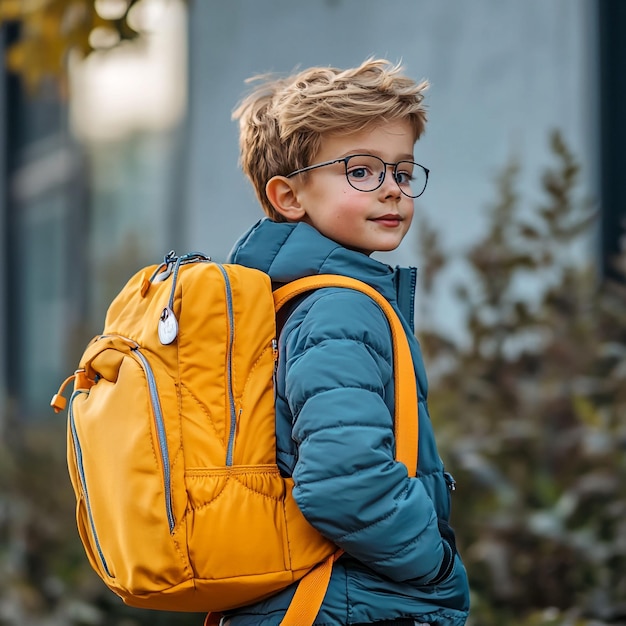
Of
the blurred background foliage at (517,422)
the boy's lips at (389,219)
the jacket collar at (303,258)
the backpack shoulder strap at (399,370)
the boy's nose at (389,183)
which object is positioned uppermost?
the boy's nose at (389,183)

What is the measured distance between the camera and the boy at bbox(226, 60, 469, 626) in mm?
2037

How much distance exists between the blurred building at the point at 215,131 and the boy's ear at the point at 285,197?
8.77ft

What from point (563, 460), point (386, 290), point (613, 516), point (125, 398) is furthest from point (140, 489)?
point (563, 460)

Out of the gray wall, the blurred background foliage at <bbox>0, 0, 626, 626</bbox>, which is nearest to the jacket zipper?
the blurred background foliage at <bbox>0, 0, 626, 626</bbox>

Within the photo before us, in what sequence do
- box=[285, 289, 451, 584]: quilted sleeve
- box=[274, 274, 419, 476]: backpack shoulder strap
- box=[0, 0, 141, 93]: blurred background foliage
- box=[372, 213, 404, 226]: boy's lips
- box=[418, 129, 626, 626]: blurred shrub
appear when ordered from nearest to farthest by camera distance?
box=[285, 289, 451, 584]: quilted sleeve, box=[274, 274, 419, 476]: backpack shoulder strap, box=[372, 213, 404, 226]: boy's lips, box=[418, 129, 626, 626]: blurred shrub, box=[0, 0, 141, 93]: blurred background foliage

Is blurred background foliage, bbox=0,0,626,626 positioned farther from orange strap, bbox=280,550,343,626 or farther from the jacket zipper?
the jacket zipper

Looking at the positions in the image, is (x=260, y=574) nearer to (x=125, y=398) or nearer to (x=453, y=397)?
(x=125, y=398)

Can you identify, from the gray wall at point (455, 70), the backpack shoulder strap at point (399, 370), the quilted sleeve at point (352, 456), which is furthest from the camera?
the gray wall at point (455, 70)

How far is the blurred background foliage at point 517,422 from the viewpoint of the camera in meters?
3.71

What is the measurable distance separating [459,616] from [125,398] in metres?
0.75

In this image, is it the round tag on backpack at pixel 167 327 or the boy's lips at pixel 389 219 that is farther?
the boy's lips at pixel 389 219

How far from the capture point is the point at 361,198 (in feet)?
7.43

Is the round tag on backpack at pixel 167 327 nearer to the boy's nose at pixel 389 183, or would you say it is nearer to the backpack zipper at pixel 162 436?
the backpack zipper at pixel 162 436

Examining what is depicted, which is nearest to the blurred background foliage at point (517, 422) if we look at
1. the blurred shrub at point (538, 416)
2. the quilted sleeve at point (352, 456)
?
the blurred shrub at point (538, 416)
